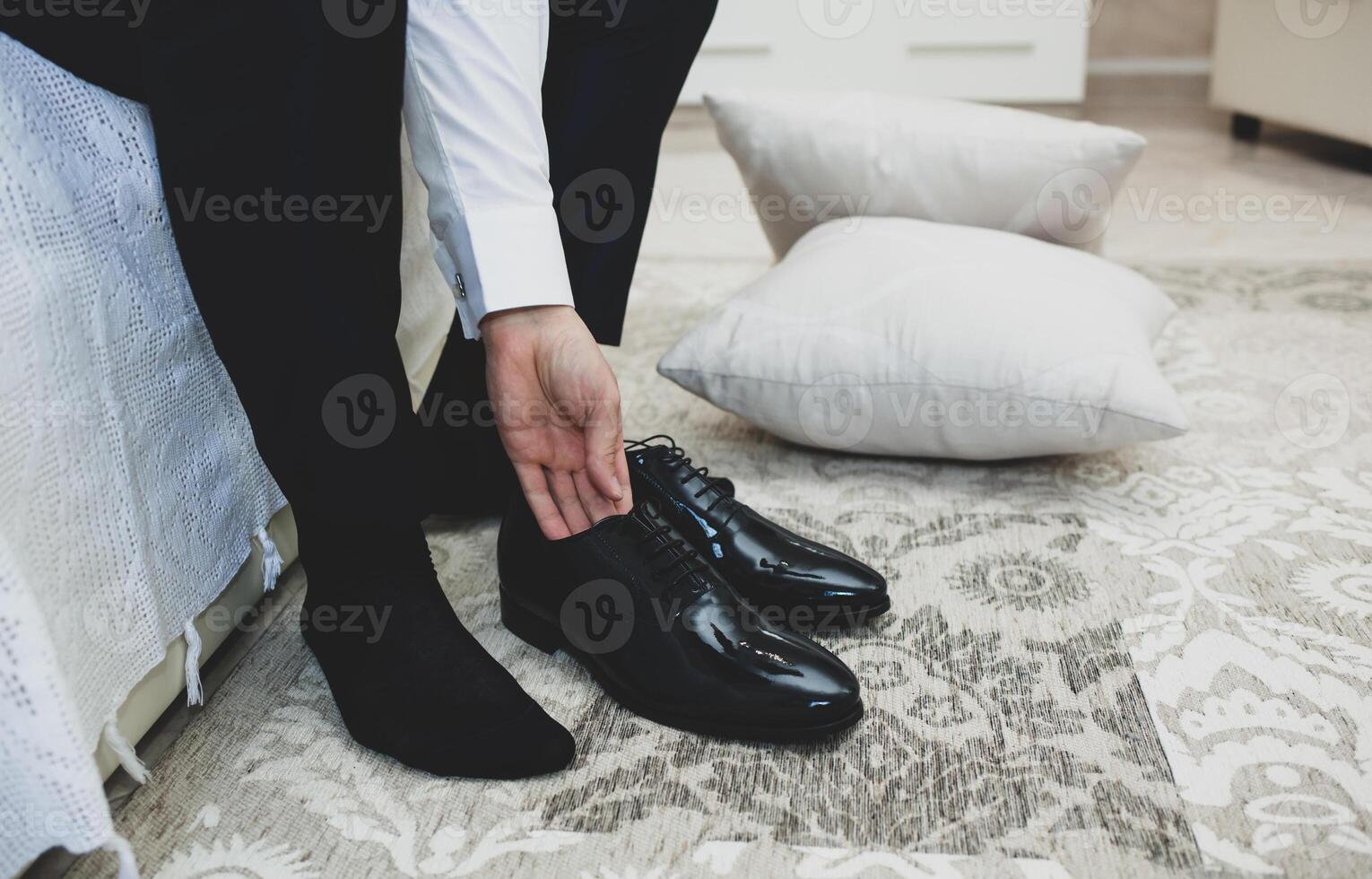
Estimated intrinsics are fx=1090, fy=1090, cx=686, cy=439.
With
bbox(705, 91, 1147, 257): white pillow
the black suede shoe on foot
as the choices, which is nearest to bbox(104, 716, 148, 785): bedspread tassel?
the black suede shoe on foot

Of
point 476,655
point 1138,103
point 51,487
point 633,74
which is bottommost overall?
point 1138,103

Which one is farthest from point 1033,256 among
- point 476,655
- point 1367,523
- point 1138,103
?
point 1138,103

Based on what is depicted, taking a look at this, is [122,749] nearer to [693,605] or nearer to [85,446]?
[85,446]

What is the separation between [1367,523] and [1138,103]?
92.8 inches

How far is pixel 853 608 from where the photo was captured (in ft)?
2.44

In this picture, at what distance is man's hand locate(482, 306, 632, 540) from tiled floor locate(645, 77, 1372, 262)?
111cm

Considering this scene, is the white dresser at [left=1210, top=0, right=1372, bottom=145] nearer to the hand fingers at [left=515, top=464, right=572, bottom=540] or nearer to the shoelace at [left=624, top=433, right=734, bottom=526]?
the shoelace at [left=624, top=433, right=734, bottom=526]

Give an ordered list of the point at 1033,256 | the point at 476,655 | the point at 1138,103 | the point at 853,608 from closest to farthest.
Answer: the point at 476,655 < the point at 853,608 < the point at 1033,256 < the point at 1138,103

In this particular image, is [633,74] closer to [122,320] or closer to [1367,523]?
[122,320]

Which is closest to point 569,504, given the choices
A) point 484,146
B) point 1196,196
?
point 484,146

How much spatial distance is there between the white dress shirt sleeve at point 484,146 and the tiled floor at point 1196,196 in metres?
1.12

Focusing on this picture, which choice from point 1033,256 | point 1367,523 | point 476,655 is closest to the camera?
point 476,655

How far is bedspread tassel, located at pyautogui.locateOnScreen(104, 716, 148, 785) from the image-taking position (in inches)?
22.2

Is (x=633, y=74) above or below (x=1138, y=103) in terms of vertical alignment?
above
